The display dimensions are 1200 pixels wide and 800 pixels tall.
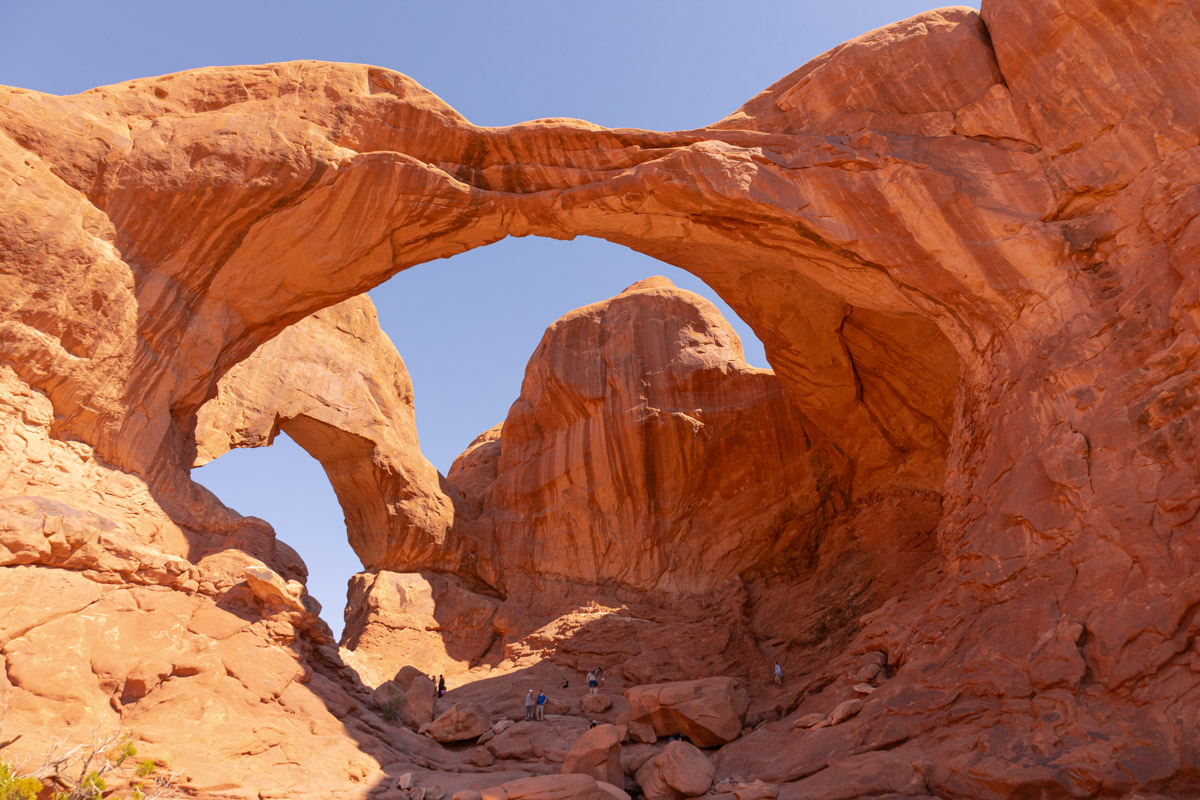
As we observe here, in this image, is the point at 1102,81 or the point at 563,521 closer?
the point at 1102,81

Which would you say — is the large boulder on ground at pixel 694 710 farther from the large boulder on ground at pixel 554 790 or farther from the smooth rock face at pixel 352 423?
the smooth rock face at pixel 352 423

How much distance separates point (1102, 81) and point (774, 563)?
49.4 ft

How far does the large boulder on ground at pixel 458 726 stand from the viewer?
51.7 ft

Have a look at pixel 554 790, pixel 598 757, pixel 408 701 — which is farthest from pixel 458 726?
pixel 554 790

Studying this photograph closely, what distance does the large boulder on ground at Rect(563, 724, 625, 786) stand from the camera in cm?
1269

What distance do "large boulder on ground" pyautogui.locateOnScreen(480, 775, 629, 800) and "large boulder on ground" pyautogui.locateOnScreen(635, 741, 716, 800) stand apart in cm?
134

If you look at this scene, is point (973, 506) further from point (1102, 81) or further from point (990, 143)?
point (1102, 81)

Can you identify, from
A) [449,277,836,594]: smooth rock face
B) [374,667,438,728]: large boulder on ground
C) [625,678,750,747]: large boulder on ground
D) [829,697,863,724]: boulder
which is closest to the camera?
[829,697,863,724]: boulder

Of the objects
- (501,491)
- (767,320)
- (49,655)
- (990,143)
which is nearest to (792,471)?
(767,320)

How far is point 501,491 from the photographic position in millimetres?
27969

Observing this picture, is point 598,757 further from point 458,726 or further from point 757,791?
point 458,726

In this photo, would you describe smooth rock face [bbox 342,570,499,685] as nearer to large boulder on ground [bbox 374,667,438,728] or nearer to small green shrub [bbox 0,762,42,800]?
large boulder on ground [bbox 374,667,438,728]

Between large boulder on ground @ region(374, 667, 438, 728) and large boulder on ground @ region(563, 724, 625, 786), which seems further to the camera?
large boulder on ground @ region(374, 667, 438, 728)

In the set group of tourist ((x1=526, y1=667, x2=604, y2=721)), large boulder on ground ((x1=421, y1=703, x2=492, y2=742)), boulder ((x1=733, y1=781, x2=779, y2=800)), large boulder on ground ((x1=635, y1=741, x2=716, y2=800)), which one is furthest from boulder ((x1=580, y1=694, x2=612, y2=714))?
boulder ((x1=733, y1=781, x2=779, y2=800))
